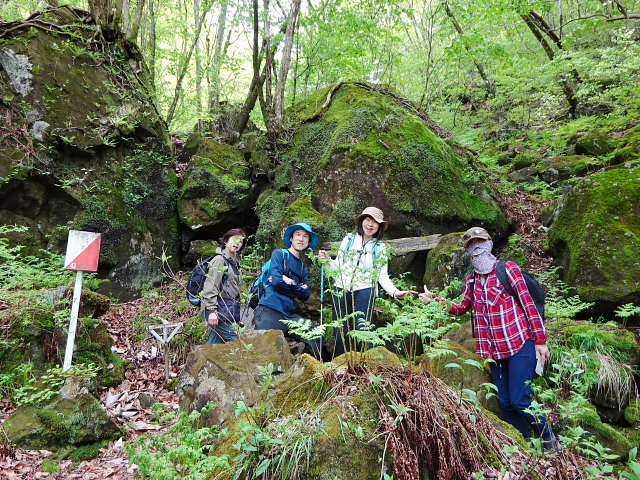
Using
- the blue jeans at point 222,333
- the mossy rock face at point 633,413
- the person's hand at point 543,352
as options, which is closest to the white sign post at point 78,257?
the blue jeans at point 222,333

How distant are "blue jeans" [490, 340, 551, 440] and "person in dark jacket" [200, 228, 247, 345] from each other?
3111 mm

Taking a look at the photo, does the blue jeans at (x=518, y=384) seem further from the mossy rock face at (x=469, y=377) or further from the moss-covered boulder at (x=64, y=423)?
the moss-covered boulder at (x=64, y=423)

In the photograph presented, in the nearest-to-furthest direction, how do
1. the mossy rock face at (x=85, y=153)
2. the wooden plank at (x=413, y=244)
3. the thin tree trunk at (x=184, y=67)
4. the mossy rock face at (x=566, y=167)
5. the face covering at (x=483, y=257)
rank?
the face covering at (x=483, y=257) < the wooden plank at (x=413, y=244) < the mossy rock face at (x=85, y=153) < the mossy rock face at (x=566, y=167) < the thin tree trunk at (x=184, y=67)

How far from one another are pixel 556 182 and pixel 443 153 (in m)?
4.16

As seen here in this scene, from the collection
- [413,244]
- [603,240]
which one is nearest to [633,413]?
[603,240]

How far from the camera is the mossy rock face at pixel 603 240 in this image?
5.71 metres

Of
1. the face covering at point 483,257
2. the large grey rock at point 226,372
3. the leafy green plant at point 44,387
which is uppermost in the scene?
the face covering at point 483,257

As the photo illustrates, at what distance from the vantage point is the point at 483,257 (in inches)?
150

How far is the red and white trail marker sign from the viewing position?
16.1 feet

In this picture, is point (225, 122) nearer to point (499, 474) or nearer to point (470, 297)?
point (470, 297)

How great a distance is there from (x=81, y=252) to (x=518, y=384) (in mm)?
5285

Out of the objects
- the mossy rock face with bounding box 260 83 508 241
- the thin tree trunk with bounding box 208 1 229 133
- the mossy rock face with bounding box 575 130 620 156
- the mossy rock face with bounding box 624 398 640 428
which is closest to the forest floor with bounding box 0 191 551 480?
the mossy rock face with bounding box 260 83 508 241

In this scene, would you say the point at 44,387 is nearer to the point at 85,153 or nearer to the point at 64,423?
the point at 64,423

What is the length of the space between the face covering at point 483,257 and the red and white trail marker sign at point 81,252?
4.53m
